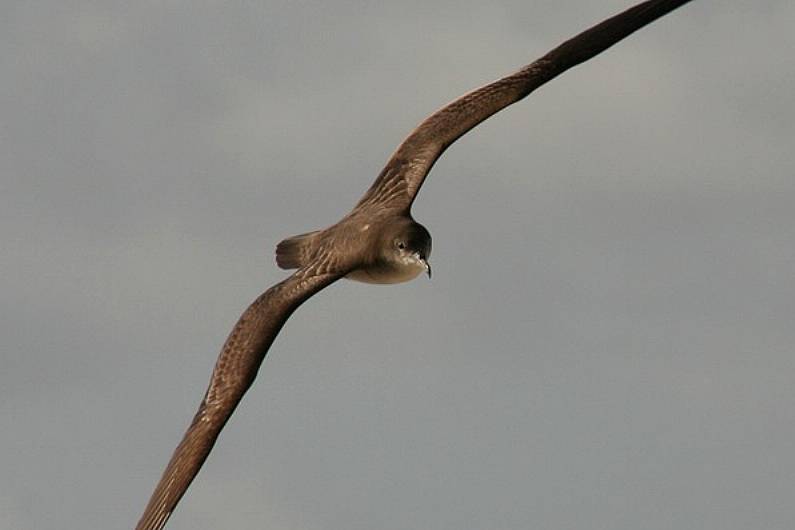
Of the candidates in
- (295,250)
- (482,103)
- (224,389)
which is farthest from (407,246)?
(224,389)

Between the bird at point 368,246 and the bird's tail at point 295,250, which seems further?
the bird's tail at point 295,250

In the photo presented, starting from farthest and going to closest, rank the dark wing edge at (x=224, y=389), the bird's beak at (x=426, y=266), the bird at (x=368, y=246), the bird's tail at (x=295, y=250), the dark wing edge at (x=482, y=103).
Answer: the dark wing edge at (x=482, y=103) < the bird's tail at (x=295, y=250) < the bird's beak at (x=426, y=266) < the bird at (x=368, y=246) < the dark wing edge at (x=224, y=389)

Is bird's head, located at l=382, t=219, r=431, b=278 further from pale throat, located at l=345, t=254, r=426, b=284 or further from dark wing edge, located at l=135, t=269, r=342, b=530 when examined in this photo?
dark wing edge, located at l=135, t=269, r=342, b=530

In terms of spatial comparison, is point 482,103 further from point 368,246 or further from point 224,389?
point 224,389

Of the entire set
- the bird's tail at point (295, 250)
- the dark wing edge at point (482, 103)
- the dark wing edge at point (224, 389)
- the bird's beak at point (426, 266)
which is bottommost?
the dark wing edge at point (224, 389)

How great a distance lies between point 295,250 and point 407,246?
1925 mm

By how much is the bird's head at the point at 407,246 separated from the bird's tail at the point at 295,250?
128 centimetres

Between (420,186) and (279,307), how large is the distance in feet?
11.3

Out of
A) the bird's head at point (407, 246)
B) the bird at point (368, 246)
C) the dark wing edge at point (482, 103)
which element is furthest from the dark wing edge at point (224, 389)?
the dark wing edge at point (482, 103)

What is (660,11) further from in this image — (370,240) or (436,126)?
(370,240)

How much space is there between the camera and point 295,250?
24.4m

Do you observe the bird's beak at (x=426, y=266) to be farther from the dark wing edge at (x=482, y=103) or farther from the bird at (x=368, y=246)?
the dark wing edge at (x=482, y=103)

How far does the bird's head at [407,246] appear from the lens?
23.1 meters

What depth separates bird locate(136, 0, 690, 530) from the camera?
21.4 meters
